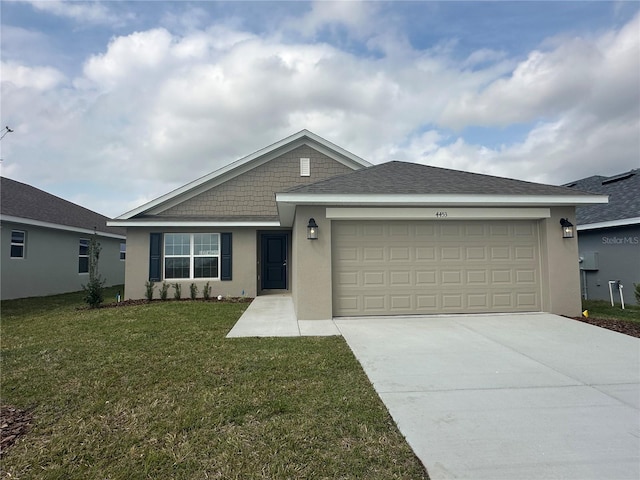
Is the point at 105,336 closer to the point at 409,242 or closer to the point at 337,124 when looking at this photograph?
the point at 409,242

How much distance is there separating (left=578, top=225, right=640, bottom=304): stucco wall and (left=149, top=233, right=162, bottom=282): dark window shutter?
14698 millimetres

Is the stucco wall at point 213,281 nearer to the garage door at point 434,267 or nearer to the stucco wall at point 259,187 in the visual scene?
the stucco wall at point 259,187

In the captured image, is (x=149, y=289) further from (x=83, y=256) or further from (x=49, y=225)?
(x=83, y=256)

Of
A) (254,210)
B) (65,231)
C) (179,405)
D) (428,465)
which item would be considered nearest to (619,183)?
(254,210)

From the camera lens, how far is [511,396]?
3.63m

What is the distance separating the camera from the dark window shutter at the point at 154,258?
11.8m

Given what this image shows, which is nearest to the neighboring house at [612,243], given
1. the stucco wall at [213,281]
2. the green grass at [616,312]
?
the green grass at [616,312]

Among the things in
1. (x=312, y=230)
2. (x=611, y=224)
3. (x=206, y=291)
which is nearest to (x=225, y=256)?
(x=206, y=291)

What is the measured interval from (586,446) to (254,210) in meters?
11.6

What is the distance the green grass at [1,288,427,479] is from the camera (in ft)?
8.11

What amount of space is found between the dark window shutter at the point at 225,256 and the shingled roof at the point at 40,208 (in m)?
7.66

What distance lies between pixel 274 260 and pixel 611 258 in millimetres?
11557

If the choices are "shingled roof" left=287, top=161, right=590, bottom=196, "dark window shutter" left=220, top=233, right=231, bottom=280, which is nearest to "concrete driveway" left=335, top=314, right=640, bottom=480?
"shingled roof" left=287, top=161, right=590, bottom=196

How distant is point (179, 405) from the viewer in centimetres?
344
